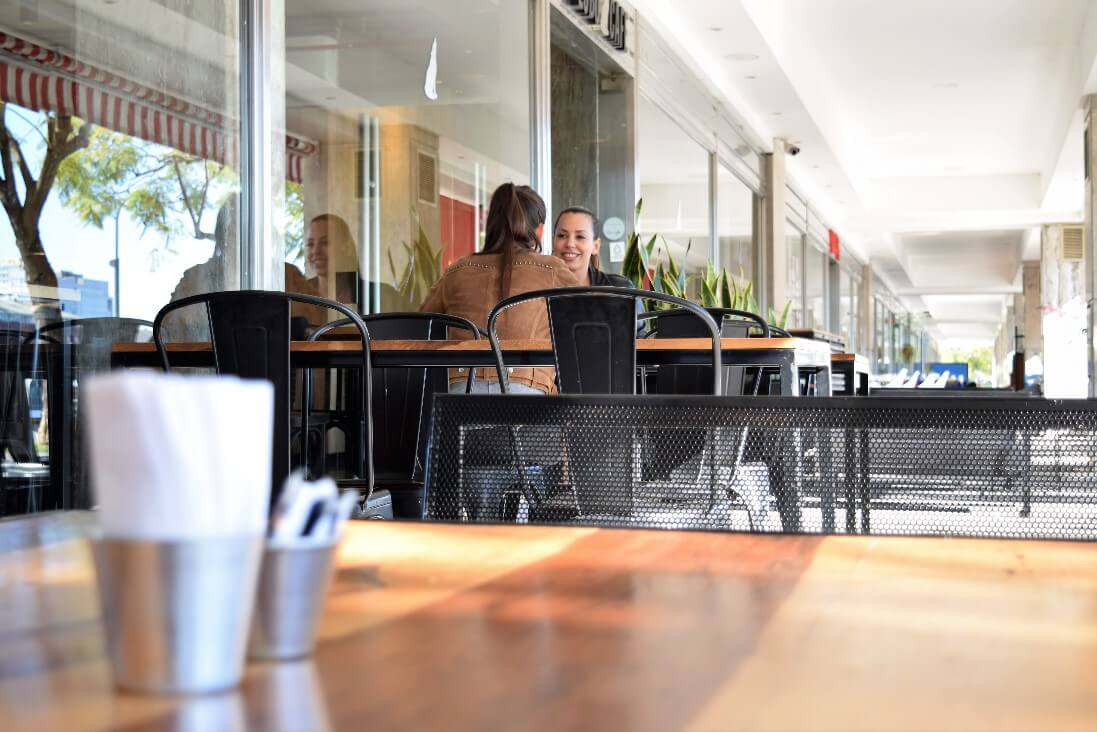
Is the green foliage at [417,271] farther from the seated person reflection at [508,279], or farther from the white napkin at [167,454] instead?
the white napkin at [167,454]

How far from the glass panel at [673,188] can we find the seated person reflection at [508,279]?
13.7 ft

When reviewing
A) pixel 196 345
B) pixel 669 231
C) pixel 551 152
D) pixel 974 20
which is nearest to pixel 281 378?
pixel 196 345

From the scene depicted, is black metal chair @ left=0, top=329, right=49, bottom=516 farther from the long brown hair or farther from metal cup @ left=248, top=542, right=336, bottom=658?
metal cup @ left=248, top=542, right=336, bottom=658

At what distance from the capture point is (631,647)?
458 mm

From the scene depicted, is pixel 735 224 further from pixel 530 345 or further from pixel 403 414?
pixel 530 345

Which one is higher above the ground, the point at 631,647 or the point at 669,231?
the point at 669,231

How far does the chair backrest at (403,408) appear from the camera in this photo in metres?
2.88

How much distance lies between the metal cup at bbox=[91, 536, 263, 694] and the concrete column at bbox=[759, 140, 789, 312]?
11380mm

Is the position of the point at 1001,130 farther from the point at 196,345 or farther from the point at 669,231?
the point at 196,345

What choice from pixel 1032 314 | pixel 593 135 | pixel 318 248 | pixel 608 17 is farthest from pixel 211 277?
pixel 1032 314

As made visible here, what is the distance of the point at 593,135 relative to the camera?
676 centimetres

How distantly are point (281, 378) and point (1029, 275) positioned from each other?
22.2 meters

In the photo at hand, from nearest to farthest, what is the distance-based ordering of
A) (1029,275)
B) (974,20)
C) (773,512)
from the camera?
(773,512) < (974,20) < (1029,275)

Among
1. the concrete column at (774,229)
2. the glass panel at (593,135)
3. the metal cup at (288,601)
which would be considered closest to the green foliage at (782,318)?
the glass panel at (593,135)
